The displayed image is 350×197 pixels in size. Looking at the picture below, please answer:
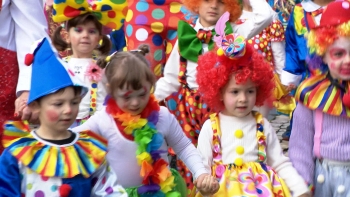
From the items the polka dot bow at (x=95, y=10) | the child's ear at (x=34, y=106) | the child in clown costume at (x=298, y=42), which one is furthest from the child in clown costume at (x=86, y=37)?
the child's ear at (x=34, y=106)

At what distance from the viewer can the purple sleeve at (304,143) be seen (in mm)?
3768

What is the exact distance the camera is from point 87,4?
4965 mm

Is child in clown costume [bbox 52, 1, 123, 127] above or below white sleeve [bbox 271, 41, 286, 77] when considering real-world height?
above

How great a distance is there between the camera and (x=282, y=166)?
3861 mm

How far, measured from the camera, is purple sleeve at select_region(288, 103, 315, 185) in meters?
3.77

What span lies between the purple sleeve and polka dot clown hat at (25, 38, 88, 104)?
138 cm

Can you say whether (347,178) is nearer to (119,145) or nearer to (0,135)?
(119,145)

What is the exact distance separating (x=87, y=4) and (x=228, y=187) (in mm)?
2013

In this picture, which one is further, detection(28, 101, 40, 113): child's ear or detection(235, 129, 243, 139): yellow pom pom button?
detection(235, 129, 243, 139): yellow pom pom button

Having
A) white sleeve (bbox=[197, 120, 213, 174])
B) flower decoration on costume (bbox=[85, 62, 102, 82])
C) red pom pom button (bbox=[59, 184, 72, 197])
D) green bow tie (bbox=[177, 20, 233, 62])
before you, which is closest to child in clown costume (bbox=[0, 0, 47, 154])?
flower decoration on costume (bbox=[85, 62, 102, 82])

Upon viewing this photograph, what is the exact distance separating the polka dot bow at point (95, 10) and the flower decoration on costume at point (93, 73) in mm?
476

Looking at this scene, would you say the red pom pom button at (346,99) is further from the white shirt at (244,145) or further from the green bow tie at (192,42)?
the green bow tie at (192,42)

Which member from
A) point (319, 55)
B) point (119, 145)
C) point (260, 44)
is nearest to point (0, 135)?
point (119, 145)

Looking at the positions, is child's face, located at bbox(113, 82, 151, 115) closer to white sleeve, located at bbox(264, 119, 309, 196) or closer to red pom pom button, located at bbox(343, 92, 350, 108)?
white sleeve, located at bbox(264, 119, 309, 196)
